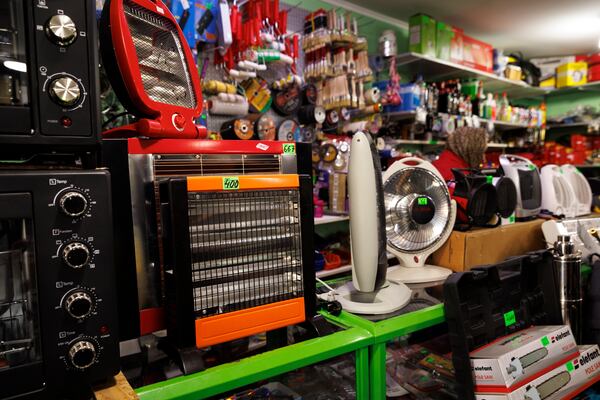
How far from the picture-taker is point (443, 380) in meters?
1.39

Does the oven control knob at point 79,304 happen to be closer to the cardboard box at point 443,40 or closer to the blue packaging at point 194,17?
the blue packaging at point 194,17

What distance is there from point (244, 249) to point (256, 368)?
0.23 meters

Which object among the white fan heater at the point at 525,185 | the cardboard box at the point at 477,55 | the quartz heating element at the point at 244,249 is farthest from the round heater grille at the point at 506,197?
the cardboard box at the point at 477,55

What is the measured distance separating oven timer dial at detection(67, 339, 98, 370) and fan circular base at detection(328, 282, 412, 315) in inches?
25.8

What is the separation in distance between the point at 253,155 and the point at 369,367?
1.90 ft

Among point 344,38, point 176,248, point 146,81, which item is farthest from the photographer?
point 344,38

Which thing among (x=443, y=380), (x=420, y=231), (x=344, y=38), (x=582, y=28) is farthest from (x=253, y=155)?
(x=582, y=28)

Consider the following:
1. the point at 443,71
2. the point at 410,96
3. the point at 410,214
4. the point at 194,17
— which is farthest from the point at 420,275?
the point at 443,71

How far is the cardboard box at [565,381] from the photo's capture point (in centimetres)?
106

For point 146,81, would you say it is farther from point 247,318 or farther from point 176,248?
point 247,318

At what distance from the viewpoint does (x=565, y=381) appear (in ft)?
3.92

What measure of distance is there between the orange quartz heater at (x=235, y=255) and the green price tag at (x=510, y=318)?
0.68 metres

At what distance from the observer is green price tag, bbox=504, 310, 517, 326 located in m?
1.23

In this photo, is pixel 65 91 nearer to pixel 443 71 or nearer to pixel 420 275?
pixel 420 275
